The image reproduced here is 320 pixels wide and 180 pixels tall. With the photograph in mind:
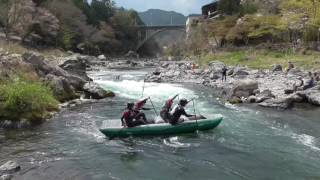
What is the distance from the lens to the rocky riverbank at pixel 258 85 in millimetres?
23347

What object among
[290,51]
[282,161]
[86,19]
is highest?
[86,19]

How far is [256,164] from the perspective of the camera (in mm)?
12984

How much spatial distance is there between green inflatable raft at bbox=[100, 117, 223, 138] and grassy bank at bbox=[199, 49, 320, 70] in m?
21.0

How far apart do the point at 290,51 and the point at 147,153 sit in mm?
38619

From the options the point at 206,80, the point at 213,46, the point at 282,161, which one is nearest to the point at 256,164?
the point at 282,161

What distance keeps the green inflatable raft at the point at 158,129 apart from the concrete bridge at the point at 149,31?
312 ft

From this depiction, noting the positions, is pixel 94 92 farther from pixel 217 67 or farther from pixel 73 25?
pixel 73 25

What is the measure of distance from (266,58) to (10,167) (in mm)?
38977

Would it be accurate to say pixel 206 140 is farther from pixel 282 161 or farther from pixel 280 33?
pixel 280 33

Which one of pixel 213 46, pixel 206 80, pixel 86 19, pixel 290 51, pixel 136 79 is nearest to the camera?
pixel 206 80

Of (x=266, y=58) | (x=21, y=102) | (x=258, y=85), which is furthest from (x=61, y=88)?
(x=266, y=58)

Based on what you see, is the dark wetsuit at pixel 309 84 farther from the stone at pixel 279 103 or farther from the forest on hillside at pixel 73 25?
the forest on hillside at pixel 73 25

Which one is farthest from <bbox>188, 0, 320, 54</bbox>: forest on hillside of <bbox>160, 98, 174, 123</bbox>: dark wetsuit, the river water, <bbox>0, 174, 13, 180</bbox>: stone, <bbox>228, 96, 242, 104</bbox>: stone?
<bbox>0, 174, 13, 180</bbox>: stone

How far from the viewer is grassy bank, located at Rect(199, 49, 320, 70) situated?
1553 inches
